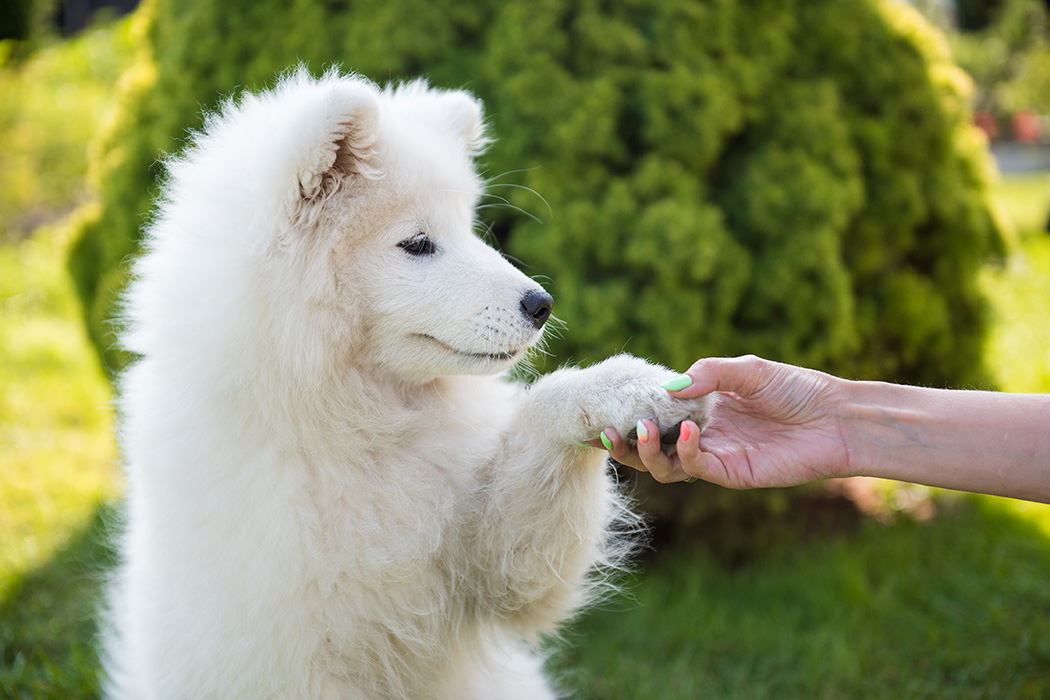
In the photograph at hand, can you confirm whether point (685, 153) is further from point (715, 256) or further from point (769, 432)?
point (769, 432)

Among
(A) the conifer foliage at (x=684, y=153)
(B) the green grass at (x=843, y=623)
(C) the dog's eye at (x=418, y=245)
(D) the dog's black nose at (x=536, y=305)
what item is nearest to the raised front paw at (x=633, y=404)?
(D) the dog's black nose at (x=536, y=305)

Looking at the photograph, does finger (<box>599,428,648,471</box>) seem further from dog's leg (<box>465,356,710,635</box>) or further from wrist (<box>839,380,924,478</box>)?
wrist (<box>839,380,924,478</box>)

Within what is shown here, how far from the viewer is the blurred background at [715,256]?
13.2 feet

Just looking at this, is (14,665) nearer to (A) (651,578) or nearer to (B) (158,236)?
(B) (158,236)

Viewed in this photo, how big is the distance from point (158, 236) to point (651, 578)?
3.24 m

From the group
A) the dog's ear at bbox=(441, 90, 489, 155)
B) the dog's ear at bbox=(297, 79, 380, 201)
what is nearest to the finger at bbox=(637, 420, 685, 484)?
the dog's ear at bbox=(297, 79, 380, 201)

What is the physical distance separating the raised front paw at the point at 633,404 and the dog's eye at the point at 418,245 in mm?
559

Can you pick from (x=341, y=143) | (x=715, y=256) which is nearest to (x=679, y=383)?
(x=341, y=143)

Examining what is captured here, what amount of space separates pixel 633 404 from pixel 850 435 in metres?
0.67

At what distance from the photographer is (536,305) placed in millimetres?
2262

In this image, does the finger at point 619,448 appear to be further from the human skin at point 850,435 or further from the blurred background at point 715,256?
the blurred background at point 715,256

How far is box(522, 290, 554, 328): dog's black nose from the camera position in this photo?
2.26m

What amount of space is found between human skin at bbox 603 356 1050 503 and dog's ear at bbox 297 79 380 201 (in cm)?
97

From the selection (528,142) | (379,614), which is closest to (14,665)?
(379,614)
